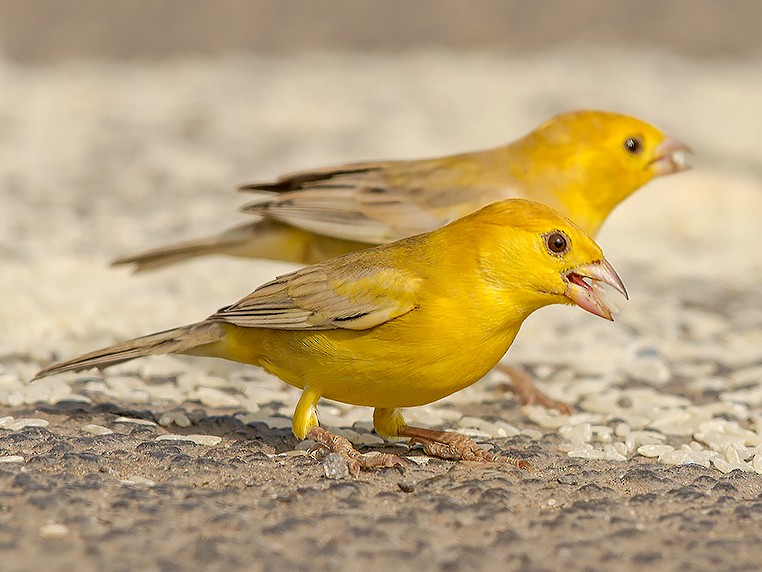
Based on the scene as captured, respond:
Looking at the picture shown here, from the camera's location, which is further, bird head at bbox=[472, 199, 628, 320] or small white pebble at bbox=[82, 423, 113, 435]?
small white pebble at bbox=[82, 423, 113, 435]

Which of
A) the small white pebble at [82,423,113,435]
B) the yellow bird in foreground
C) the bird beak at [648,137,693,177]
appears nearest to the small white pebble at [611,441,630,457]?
the yellow bird in foreground

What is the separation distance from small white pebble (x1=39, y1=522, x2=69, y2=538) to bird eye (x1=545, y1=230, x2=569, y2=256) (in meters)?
2.02

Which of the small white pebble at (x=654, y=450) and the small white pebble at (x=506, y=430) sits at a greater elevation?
the small white pebble at (x=654, y=450)

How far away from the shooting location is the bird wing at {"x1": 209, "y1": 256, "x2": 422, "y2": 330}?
447cm

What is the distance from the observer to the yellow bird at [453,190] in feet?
21.6

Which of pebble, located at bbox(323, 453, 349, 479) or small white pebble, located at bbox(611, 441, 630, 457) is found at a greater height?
small white pebble, located at bbox(611, 441, 630, 457)

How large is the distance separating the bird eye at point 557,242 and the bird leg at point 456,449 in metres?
0.91

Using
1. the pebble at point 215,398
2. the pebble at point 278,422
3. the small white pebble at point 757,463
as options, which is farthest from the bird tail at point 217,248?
the small white pebble at point 757,463

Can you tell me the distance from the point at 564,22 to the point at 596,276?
13.7 metres

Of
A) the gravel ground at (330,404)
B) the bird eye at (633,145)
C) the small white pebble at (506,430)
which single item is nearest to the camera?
the gravel ground at (330,404)

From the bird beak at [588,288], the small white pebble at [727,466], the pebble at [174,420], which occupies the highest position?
the bird beak at [588,288]

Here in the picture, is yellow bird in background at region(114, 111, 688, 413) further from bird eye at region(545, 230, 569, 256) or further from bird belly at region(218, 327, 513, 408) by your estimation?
bird eye at region(545, 230, 569, 256)

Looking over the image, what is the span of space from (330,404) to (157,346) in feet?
4.03

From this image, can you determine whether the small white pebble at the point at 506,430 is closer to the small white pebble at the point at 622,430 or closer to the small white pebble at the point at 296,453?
the small white pebble at the point at 622,430
